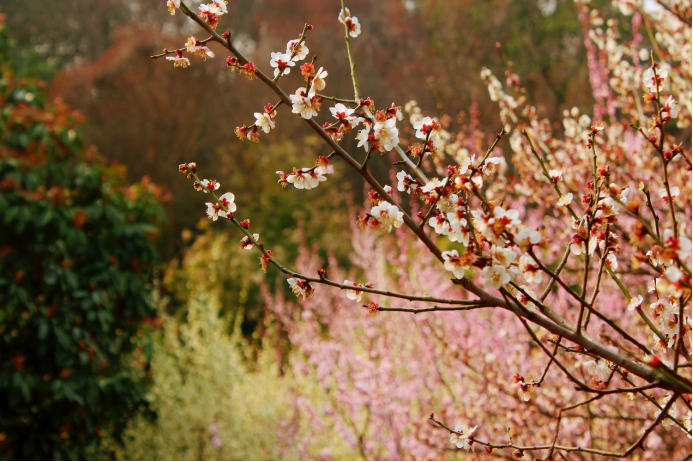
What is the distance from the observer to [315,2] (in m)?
17.5

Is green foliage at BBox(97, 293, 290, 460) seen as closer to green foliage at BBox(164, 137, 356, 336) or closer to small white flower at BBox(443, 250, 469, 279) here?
green foliage at BBox(164, 137, 356, 336)

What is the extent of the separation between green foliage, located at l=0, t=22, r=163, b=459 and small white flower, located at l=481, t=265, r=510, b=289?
120 inches

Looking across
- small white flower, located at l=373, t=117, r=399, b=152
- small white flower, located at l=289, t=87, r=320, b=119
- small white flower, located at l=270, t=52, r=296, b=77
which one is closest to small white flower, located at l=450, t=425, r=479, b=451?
small white flower, located at l=373, t=117, r=399, b=152

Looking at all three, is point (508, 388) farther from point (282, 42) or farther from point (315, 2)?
point (315, 2)

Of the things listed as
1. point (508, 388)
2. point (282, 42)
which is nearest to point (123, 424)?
point (508, 388)

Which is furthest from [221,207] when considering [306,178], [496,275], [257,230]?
[257,230]

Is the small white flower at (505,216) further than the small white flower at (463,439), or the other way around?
the small white flower at (463,439)

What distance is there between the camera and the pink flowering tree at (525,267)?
967mm

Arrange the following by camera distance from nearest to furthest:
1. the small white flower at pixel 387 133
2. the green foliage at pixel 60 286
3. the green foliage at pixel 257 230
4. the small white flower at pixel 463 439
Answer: the small white flower at pixel 387 133 → the small white flower at pixel 463 439 → the green foliage at pixel 60 286 → the green foliage at pixel 257 230

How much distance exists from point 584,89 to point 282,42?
7028mm

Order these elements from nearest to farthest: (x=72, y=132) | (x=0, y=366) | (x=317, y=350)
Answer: (x=0, y=366) < (x=72, y=132) < (x=317, y=350)

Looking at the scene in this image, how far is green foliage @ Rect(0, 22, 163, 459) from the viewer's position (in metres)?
3.26

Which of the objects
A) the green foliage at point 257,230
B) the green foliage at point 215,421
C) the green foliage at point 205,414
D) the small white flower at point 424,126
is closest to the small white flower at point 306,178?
the small white flower at point 424,126

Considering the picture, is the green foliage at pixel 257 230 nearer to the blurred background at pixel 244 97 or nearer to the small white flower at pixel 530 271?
the blurred background at pixel 244 97
